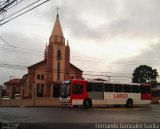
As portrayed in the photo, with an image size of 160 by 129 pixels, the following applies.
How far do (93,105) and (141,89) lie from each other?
279 inches

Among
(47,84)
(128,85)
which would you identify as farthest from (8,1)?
(47,84)

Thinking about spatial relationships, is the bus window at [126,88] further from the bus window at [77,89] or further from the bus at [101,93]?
the bus window at [77,89]

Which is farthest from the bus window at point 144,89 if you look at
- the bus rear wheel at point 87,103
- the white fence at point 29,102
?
the white fence at point 29,102

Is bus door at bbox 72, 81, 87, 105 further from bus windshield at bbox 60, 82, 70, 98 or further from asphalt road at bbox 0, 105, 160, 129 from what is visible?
asphalt road at bbox 0, 105, 160, 129

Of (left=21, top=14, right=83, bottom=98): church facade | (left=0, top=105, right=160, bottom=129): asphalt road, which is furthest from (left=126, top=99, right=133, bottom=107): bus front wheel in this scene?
(left=21, top=14, right=83, bottom=98): church facade

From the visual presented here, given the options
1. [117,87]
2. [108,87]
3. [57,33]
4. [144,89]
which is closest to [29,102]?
[117,87]

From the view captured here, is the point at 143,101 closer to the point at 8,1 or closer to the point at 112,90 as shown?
the point at 112,90

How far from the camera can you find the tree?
336 feet

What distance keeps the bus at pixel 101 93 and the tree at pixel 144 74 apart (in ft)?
201

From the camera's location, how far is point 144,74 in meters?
104

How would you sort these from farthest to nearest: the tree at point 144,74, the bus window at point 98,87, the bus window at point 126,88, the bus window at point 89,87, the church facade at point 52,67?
the tree at point 144,74, the church facade at point 52,67, the bus window at point 126,88, the bus window at point 98,87, the bus window at point 89,87

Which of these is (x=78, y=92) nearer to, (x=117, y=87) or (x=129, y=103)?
(x=117, y=87)

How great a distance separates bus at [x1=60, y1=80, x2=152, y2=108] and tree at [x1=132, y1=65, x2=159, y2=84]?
201ft

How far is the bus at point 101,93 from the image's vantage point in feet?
116
